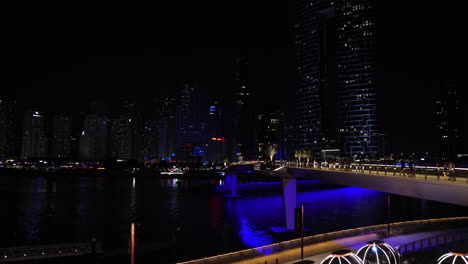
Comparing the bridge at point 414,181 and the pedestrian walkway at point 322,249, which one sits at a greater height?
the bridge at point 414,181

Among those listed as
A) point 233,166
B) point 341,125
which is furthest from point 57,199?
point 341,125

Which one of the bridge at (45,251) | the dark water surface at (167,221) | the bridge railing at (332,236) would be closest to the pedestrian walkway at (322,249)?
the bridge railing at (332,236)

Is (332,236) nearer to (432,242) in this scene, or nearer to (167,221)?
(432,242)

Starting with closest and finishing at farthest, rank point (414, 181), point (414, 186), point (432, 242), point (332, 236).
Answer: point (414, 181), point (414, 186), point (432, 242), point (332, 236)

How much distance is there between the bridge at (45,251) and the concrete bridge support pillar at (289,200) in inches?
1079

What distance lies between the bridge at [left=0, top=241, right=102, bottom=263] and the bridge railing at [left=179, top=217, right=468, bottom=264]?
21352mm

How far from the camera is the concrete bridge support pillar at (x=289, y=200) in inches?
2250

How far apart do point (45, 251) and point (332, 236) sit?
31049 millimetres

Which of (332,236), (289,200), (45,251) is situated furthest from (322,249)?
(45,251)

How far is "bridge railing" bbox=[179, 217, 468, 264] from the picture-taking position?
84.3 feet

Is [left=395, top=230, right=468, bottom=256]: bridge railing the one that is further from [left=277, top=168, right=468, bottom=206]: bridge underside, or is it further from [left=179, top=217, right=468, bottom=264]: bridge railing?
[left=277, top=168, right=468, bottom=206]: bridge underside

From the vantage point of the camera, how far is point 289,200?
59938 millimetres

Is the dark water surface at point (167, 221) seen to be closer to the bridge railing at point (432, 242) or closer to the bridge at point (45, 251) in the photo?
the bridge at point (45, 251)

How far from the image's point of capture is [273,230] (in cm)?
5466
